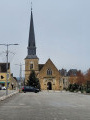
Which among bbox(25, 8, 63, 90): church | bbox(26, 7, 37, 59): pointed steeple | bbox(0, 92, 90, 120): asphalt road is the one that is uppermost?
bbox(26, 7, 37, 59): pointed steeple

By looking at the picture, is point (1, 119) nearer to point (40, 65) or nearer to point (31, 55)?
point (31, 55)

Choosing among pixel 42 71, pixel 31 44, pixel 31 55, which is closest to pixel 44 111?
pixel 42 71

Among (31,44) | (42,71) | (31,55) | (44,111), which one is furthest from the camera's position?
(31,55)

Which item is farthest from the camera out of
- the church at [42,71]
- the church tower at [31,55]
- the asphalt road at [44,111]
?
the church tower at [31,55]

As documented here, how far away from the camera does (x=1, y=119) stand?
1511 centimetres

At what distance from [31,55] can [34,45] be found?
13.0 ft

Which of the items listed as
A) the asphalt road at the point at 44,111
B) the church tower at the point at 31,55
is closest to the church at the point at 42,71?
the church tower at the point at 31,55

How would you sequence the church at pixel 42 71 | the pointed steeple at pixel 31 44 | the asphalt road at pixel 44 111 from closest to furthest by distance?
the asphalt road at pixel 44 111
the church at pixel 42 71
the pointed steeple at pixel 31 44

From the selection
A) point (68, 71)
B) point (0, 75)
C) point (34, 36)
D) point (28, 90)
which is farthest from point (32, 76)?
point (68, 71)

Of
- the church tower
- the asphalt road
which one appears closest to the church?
the church tower

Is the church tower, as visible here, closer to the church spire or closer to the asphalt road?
the church spire

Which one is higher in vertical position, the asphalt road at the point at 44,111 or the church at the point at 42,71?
the church at the point at 42,71

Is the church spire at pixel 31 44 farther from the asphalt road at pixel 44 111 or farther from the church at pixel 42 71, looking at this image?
the asphalt road at pixel 44 111

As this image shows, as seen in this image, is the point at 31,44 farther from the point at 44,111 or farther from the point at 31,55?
the point at 44,111
